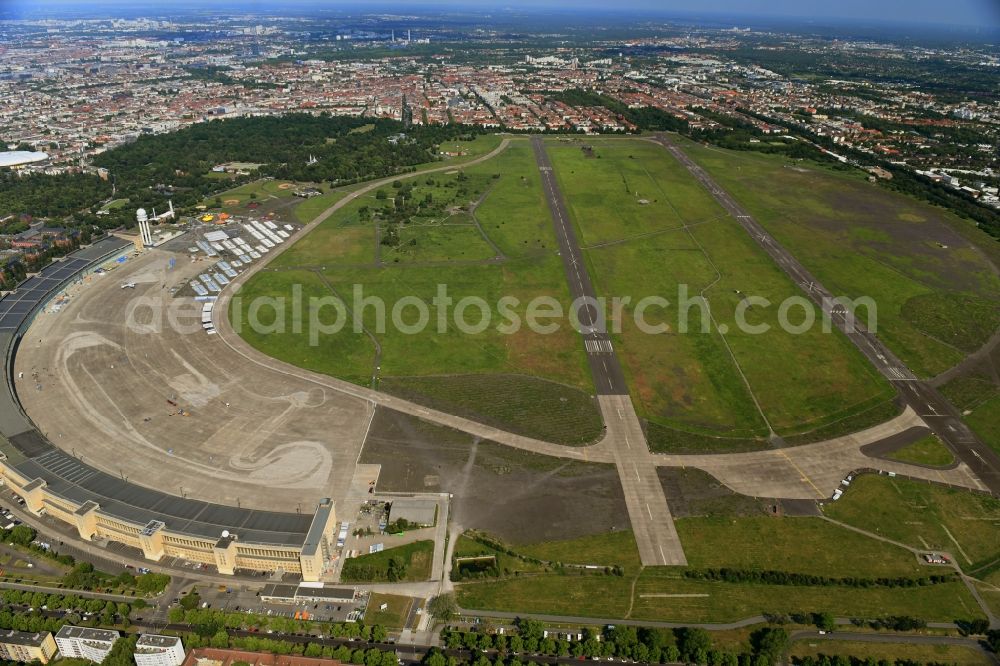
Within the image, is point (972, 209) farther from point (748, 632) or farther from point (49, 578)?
point (49, 578)

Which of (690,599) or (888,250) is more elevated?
(888,250)

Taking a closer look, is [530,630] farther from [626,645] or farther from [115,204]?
[115,204]

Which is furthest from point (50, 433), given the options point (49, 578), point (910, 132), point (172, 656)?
point (910, 132)

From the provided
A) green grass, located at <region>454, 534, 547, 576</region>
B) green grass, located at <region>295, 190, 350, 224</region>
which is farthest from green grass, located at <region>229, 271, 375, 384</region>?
green grass, located at <region>295, 190, 350, 224</region>

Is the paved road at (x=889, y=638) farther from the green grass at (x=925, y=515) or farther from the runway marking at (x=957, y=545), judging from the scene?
the runway marking at (x=957, y=545)

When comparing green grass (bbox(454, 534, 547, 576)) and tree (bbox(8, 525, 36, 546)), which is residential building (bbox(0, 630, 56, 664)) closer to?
tree (bbox(8, 525, 36, 546))

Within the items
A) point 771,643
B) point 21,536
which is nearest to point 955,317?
point 771,643
